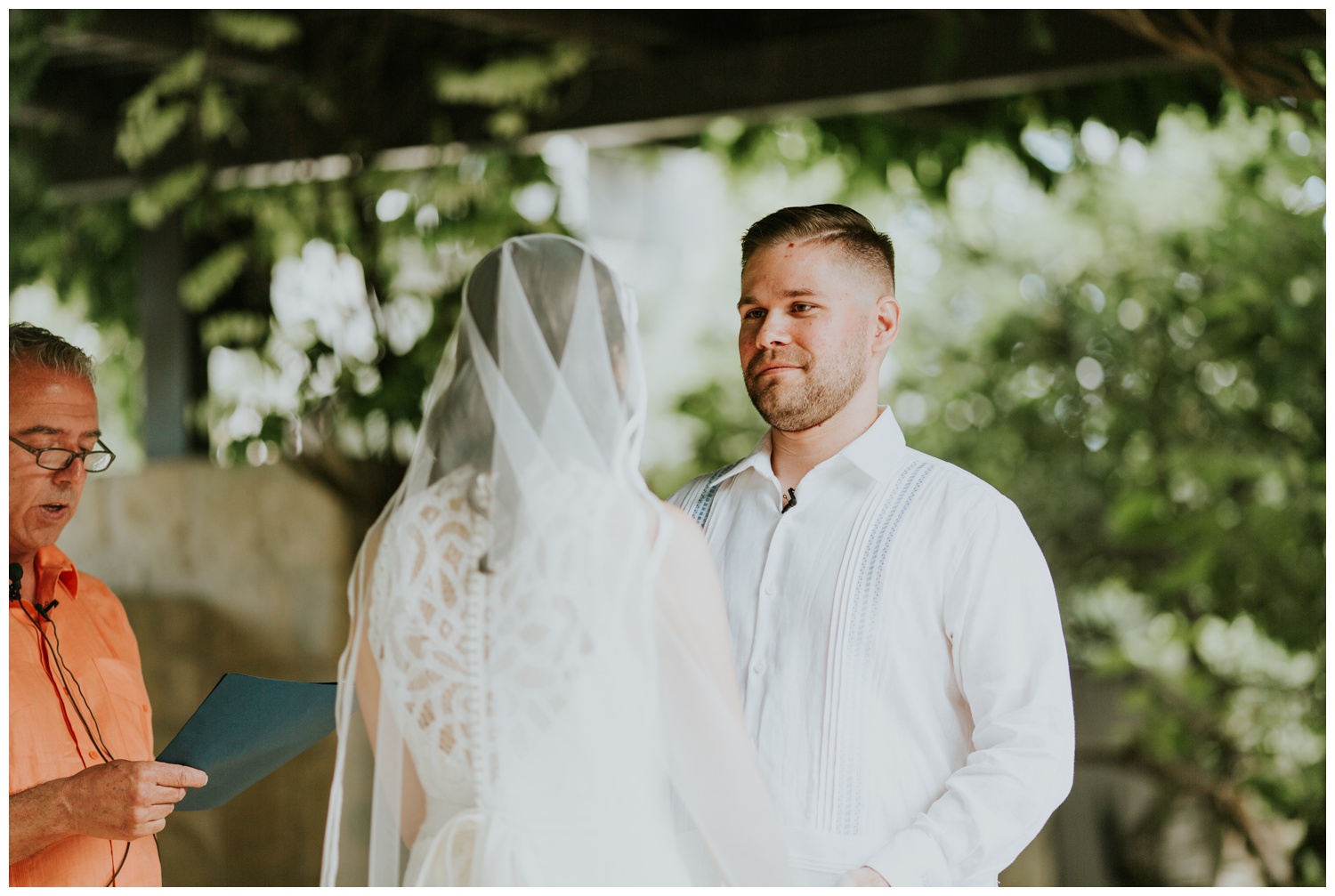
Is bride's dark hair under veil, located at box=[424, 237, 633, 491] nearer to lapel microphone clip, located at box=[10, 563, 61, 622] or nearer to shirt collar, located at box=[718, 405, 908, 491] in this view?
shirt collar, located at box=[718, 405, 908, 491]

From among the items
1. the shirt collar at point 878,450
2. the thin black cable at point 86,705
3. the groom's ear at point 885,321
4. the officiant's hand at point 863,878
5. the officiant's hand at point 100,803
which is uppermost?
the groom's ear at point 885,321

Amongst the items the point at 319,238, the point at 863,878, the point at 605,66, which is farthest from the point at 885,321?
the point at 319,238

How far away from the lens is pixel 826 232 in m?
1.99

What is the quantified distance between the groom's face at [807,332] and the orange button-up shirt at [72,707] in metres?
1.07

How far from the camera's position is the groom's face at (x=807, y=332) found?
1.95 metres

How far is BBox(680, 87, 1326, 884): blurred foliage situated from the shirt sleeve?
2.32 metres

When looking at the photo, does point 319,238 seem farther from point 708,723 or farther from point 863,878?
point 863,878

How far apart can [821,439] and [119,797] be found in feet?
3.68

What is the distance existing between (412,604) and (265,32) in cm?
276

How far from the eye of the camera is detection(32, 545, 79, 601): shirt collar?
191 cm

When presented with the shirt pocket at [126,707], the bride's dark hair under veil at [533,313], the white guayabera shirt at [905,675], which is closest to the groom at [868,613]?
the white guayabera shirt at [905,675]

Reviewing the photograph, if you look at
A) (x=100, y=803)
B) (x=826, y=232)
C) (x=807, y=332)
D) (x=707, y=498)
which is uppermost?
(x=826, y=232)

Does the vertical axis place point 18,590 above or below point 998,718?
above

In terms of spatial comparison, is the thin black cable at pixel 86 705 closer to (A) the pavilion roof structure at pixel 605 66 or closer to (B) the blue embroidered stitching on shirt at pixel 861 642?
(B) the blue embroidered stitching on shirt at pixel 861 642
